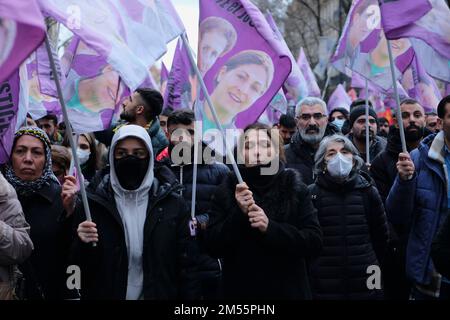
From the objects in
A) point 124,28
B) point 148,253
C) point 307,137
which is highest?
point 124,28

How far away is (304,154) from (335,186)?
1299 mm

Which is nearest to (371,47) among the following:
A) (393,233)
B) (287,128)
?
(287,128)

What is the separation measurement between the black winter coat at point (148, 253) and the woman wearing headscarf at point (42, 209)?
371 millimetres

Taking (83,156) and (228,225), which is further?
(83,156)

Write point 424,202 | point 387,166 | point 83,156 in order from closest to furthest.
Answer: point 424,202, point 387,166, point 83,156

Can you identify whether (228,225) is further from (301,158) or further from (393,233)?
(301,158)

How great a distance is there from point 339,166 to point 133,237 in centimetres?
177

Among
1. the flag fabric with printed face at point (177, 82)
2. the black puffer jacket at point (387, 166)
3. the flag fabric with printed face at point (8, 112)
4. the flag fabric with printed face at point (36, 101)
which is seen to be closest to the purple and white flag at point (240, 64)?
the flag fabric with printed face at point (8, 112)

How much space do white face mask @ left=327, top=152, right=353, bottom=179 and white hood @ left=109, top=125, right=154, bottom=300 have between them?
1499mm

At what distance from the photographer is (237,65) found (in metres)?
5.89

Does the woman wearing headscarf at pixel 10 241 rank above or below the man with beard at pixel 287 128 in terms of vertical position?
below

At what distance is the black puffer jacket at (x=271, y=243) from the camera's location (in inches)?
188

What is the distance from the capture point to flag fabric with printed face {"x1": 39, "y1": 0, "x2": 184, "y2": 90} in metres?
4.87

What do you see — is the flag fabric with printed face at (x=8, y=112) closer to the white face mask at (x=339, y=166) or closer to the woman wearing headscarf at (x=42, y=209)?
the woman wearing headscarf at (x=42, y=209)
